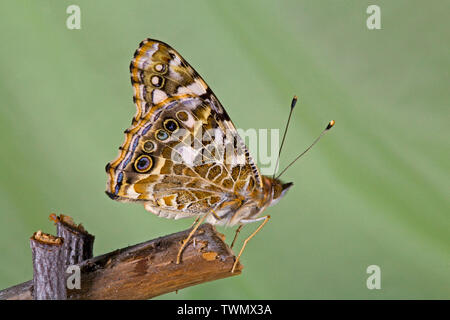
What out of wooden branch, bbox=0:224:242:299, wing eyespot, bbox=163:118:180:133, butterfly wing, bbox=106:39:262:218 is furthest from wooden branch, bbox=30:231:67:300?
wing eyespot, bbox=163:118:180:133

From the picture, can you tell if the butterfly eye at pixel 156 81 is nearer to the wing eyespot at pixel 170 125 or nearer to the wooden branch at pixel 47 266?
the wing eyespot at pixel 170 125

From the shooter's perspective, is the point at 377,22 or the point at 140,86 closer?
the point at 140,86

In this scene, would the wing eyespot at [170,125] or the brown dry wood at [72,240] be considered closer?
the brown dry wood at [72,240]

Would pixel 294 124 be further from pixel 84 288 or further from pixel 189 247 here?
pixel 84 288

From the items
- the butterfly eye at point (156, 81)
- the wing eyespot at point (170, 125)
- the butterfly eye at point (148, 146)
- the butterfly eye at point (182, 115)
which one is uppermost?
the butterfly eye at point (156, 81)

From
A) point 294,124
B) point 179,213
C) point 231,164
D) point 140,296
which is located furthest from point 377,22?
point 140,296

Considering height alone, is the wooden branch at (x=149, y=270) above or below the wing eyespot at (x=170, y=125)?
below

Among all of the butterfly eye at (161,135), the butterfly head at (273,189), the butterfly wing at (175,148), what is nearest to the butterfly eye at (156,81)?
the butterfly wing at (175,148)
